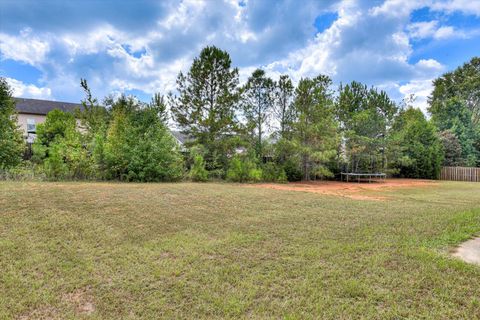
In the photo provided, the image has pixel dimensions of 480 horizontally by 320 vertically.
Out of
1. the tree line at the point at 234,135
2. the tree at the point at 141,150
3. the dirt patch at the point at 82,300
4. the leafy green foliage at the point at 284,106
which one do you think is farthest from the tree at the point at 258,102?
the dirt patch at the point at 82,300

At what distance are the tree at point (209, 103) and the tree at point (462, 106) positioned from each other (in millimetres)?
19434

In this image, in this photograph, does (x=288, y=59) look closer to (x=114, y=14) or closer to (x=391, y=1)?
(x=391, y=1)

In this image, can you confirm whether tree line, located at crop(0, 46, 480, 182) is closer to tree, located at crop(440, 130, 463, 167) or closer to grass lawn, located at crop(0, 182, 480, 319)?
tree, located at crop(440, 130, 463, 167)

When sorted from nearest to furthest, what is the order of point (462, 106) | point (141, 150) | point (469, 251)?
Result: point (469, 251) → point (141, 150) → point (462, 106)

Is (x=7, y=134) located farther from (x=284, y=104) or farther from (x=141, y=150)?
(x=284, y=104)

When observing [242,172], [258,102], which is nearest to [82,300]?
[242,172]

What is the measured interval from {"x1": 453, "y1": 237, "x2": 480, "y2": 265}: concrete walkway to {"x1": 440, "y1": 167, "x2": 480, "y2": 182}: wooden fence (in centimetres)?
1908

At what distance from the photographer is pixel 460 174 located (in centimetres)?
1881

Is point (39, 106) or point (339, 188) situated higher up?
point (39, 106)

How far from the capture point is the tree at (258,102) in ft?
51.6

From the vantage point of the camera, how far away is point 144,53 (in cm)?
1234

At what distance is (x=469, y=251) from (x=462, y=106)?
26.1 meters

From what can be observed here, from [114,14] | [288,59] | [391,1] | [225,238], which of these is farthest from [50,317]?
[288,59]

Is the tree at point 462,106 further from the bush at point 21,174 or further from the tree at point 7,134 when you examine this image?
the tree at point 7,134
